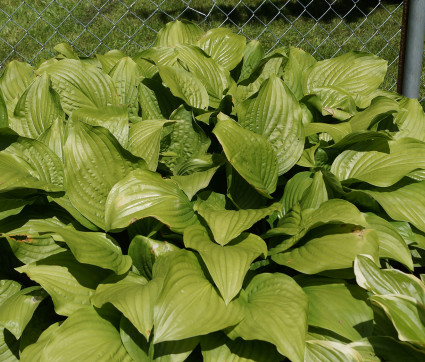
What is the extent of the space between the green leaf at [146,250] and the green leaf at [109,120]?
402 mm

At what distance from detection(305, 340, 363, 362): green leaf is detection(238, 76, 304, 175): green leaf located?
2.19ft

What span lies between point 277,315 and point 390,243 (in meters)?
0.52

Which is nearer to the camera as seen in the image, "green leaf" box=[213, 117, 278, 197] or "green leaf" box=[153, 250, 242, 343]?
"green leaf" box=[153, 250, 242, 343]

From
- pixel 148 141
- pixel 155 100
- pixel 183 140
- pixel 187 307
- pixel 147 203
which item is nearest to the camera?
pixel 187 307

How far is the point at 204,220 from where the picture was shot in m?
1.88

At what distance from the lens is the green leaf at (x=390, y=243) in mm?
1844

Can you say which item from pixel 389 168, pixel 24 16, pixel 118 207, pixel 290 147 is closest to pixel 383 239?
pixel 389 168

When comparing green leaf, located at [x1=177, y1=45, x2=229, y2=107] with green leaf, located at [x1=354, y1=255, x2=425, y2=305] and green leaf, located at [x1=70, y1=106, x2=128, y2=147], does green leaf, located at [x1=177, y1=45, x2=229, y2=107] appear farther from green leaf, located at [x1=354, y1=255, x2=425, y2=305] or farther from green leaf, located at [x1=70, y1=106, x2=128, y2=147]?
green leaf, located at [x1=354, y1=255, x2=425, y2=305]

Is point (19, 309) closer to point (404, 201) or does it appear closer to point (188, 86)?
point (188, 86)

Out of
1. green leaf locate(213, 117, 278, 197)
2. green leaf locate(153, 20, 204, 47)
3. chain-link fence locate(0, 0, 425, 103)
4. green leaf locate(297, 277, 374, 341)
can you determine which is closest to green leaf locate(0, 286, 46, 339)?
green leaf locate(213, 117, 278, 197)

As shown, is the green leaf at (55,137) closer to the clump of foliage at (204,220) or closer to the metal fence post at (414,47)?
the clump of foliage at (204,220)

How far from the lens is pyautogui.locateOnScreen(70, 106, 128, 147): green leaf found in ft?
6.69

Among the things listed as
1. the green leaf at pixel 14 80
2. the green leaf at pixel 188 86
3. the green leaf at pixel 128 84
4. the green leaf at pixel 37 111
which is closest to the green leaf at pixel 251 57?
the green leaf at pixel 188 86

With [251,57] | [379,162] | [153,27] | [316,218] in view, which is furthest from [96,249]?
[153,27]
